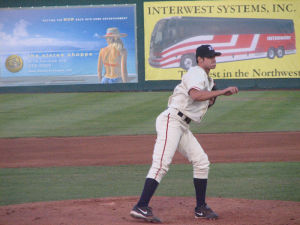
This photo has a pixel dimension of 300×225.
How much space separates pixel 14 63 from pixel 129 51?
4.27 meters

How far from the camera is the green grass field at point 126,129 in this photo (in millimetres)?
8117

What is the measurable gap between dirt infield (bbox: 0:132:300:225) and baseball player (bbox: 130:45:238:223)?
175 mm

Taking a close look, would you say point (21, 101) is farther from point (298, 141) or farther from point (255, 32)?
point (298, 141)

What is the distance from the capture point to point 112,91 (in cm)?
2312

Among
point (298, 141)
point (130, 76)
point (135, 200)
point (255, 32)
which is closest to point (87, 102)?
point (130, 76)

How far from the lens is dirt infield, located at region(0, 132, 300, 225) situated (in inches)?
251

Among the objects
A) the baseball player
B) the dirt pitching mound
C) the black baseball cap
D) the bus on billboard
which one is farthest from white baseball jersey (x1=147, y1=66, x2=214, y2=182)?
the bus on billboard

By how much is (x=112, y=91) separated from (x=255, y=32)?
18.6 feet

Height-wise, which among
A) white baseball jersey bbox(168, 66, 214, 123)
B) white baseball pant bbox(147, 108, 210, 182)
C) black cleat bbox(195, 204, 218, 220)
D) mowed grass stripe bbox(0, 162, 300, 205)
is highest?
white baseball jersey bbox(168, 66, 214, 123)

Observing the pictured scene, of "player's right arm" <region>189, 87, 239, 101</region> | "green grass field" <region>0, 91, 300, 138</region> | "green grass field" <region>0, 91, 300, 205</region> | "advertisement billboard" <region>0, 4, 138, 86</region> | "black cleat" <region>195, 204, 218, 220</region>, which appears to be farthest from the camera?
"advertisement billboard" <region>0, 4, 138, 86</region>

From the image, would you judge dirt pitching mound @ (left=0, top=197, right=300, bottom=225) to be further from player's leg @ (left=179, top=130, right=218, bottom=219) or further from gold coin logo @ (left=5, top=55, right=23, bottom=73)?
gold coin logo @ (left=5, top=55, right=23, bottom=73)

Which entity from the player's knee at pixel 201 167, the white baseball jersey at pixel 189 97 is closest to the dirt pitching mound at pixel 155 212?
the player's knee at pixel 201 167

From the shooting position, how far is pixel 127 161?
34.1ft

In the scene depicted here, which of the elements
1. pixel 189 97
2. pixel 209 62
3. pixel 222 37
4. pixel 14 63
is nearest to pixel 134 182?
pixel 189 97
